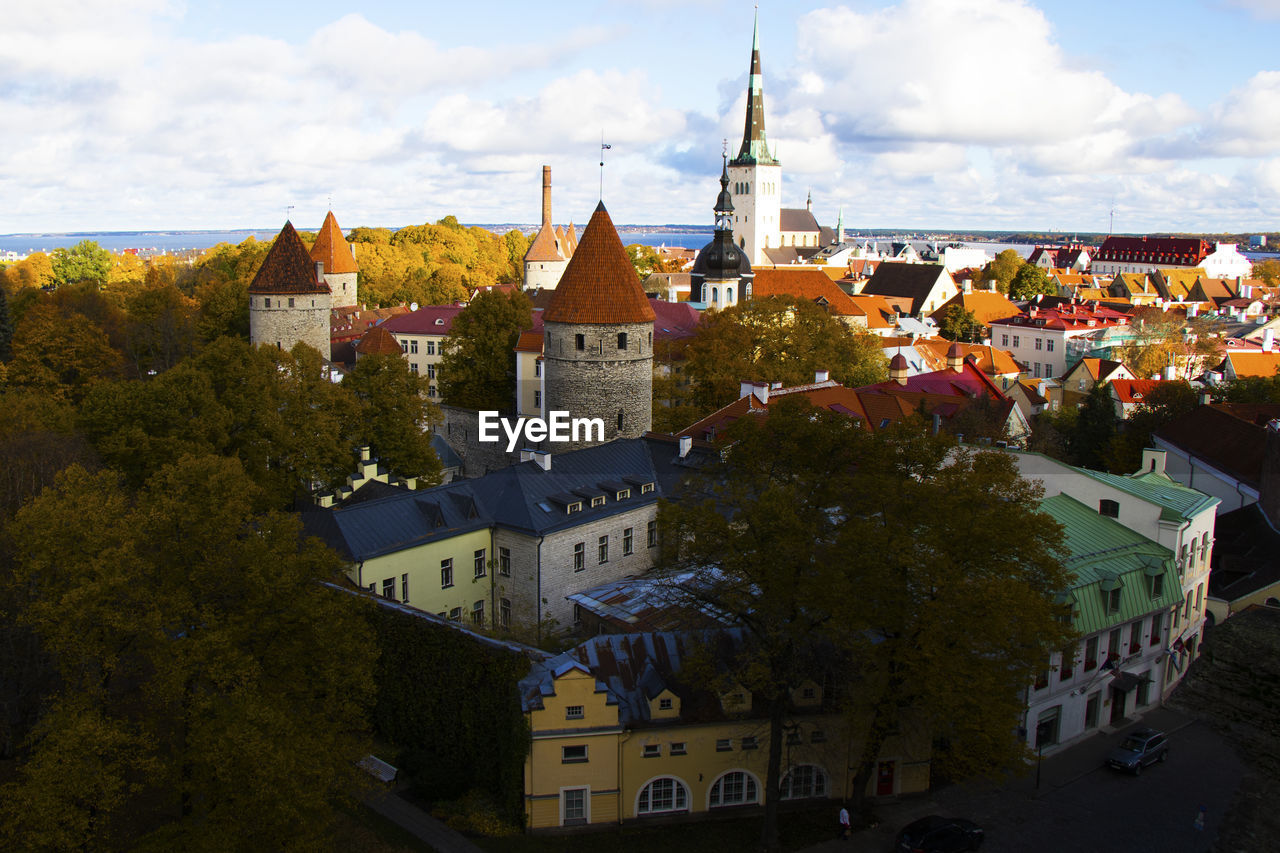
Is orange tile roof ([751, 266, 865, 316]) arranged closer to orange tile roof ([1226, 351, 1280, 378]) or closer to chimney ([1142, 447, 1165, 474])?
orange tile roof ([1226, 351, 1280, 378])

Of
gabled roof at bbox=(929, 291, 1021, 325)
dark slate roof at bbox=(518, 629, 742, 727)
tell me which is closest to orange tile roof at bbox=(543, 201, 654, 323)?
dark slate roof at bbox=(518, 629, 742, 727)

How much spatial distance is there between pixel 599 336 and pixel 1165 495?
63.3 ft

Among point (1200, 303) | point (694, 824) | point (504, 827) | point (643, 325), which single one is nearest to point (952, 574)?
point (694, 824)

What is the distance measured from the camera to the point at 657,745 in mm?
21125

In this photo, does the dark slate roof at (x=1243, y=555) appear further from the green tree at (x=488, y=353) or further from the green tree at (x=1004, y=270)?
the green tree at (x=1004, y=270)

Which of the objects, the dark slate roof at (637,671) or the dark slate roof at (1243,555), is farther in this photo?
the dark slate roof at (1243,555)

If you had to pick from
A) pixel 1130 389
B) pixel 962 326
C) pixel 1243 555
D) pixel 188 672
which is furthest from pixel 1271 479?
pixel 962 326

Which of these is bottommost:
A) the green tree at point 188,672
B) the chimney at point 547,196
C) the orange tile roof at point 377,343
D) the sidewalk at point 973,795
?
the sidewalk at point 973,795

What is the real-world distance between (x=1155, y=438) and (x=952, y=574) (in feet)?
82.6

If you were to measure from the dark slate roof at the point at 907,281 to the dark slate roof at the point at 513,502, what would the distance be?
69.4 meters

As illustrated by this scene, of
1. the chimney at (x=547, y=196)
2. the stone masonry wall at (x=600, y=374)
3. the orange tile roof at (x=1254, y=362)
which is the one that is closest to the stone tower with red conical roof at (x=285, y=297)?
A: the stone masonry wall at (x=600, y=374)

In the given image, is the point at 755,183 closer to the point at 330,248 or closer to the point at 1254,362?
the point at 330,248

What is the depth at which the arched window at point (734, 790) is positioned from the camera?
854 inches

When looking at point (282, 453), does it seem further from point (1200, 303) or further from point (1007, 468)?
point (1200, 303)
